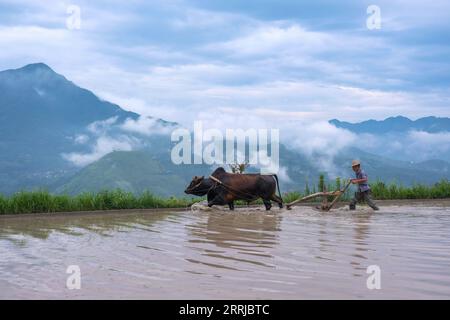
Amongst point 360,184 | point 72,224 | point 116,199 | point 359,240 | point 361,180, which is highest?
point 361,180

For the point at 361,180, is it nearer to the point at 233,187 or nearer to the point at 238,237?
the point at 233,187

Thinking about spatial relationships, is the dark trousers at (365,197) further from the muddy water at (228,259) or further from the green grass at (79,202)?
the green grass at (79,202)

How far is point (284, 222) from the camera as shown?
1188cm

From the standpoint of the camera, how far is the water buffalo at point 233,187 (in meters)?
16.3

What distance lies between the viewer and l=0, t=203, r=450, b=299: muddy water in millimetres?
5477

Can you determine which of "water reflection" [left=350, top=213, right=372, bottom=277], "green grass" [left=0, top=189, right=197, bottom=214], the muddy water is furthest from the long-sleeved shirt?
"green grass" [left=0, top=189, right=197, bottom=214]

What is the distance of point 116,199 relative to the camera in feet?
52.4

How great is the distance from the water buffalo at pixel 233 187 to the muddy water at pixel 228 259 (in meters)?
4.46

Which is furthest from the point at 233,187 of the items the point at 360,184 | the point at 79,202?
the point at 79,202

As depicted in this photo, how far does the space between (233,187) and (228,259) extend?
9.27 metres

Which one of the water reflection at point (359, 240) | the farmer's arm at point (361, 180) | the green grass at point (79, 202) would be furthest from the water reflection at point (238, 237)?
the green grass at point (79, 202)
